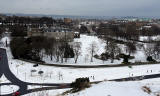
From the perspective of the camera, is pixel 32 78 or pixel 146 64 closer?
pixel 32 78

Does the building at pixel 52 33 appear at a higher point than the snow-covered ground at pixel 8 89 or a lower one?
higher

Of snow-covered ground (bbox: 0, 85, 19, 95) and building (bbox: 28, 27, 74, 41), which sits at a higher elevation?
building (bbox: 28, 27, 74, 41)

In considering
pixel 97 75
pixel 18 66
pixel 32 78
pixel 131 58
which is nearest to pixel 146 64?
pixel 131 58

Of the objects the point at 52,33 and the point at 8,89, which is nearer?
the point at 8,89

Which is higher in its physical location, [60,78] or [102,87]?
[102,87]

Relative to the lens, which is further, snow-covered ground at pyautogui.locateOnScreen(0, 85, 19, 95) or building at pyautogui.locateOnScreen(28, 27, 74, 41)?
building at pyautogui.locateOnScreen(28, 27, 74, 41)

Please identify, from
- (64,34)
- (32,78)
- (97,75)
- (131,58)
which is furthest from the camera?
(64,34)

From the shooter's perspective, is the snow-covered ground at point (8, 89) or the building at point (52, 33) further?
the building at point (52, 33)

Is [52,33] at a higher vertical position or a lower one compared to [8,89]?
higher

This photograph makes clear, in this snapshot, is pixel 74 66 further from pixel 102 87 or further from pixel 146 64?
pixel 102 87

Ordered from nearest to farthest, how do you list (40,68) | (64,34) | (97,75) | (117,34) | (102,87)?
1. (102,87)
2. (97,75)
3. (40,68)
4. (64,34)
5. (117,34)
